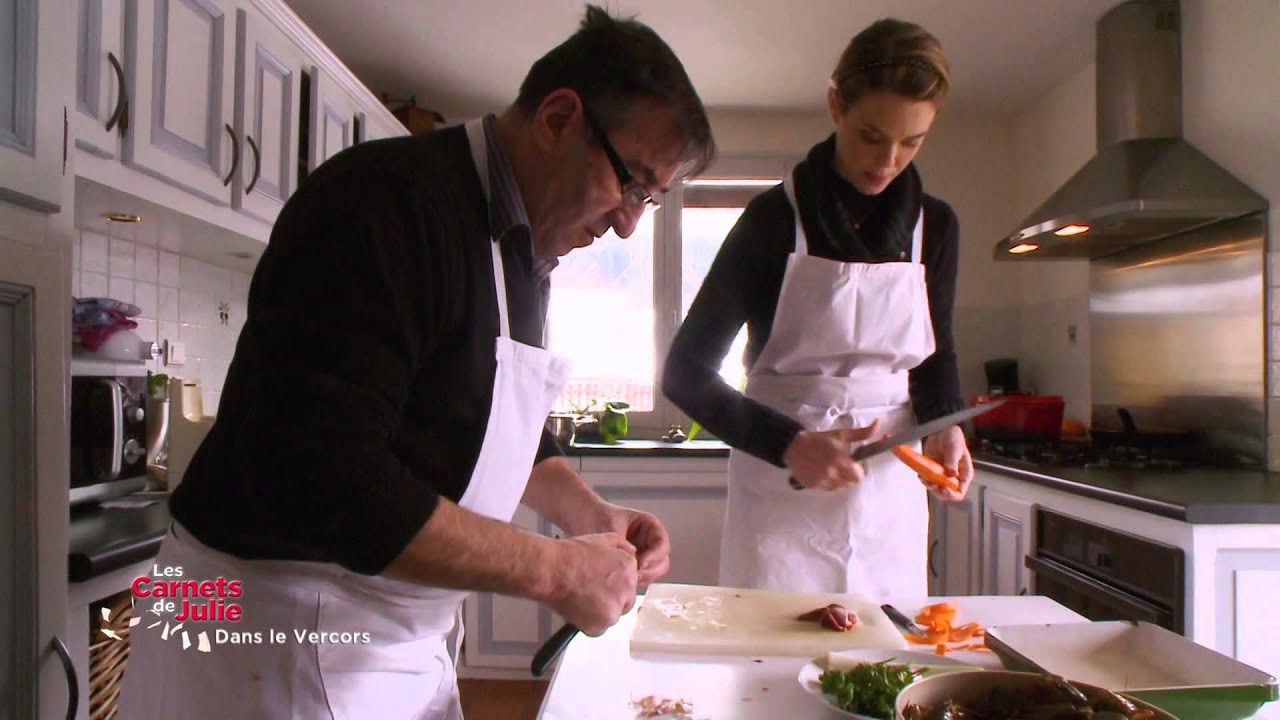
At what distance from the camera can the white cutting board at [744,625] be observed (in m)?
0.96

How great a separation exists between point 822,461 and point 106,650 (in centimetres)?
120

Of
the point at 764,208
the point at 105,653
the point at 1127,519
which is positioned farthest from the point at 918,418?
the point at 105,653

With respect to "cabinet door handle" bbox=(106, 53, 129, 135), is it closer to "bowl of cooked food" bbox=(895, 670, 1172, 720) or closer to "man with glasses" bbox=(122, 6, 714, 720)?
"man with glasses" bbox=(122, 6, 714, 720)

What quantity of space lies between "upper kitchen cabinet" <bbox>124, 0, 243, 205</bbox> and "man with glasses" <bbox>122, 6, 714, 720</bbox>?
1.23 m

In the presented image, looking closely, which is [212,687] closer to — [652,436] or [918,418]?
[918,418]

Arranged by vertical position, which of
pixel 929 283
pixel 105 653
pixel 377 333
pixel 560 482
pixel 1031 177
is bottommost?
pixel 105 653

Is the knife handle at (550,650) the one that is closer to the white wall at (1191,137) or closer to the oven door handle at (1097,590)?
the oven door handle at (1097,590)

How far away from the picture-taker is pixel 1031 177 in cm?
350

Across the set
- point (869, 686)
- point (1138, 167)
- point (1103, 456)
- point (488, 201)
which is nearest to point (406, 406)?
point (488, 201)

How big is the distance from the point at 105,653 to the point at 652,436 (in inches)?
98.6

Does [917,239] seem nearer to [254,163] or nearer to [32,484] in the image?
[32,484]

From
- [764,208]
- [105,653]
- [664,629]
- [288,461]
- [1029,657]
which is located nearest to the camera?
[288,461]

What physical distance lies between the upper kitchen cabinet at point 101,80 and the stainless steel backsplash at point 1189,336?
8.85 feet

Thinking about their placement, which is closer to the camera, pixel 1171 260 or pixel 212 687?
pixel 212 687
